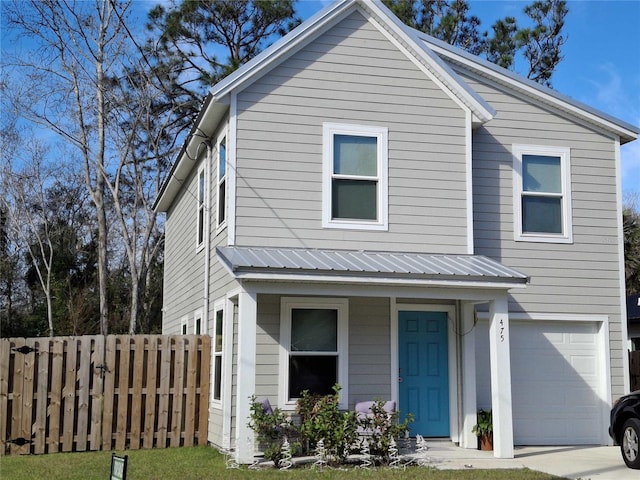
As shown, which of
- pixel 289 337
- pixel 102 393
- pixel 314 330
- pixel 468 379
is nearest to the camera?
pixel 289 337

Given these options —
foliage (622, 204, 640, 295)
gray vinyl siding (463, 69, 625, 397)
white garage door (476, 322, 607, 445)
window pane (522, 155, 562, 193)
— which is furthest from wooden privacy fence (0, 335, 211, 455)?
foliage (622, 204, 640, 295)

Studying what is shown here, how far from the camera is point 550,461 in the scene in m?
11.3

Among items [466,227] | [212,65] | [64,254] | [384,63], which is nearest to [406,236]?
[466,227]

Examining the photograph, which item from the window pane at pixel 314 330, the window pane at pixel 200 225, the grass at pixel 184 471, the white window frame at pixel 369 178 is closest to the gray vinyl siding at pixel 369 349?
the window pane at pixel 314 330

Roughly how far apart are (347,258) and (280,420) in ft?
8.59

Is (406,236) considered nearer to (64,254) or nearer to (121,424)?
(121,424)

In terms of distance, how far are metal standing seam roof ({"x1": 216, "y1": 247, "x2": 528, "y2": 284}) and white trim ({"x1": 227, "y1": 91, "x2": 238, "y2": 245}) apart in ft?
1.73

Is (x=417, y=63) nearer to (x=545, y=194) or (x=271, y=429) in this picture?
(x=545, y=194)

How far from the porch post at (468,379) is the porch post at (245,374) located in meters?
3.71

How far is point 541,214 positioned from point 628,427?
4.66 metres

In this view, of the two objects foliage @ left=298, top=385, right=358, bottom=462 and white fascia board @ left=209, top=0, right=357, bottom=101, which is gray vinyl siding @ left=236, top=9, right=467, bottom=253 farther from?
foliage @ left=298, top=385, right=358, bottom=462

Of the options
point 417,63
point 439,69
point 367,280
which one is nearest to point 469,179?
point 439,69

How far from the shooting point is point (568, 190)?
14.1m

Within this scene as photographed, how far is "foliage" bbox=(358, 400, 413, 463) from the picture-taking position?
10469 millimetres
